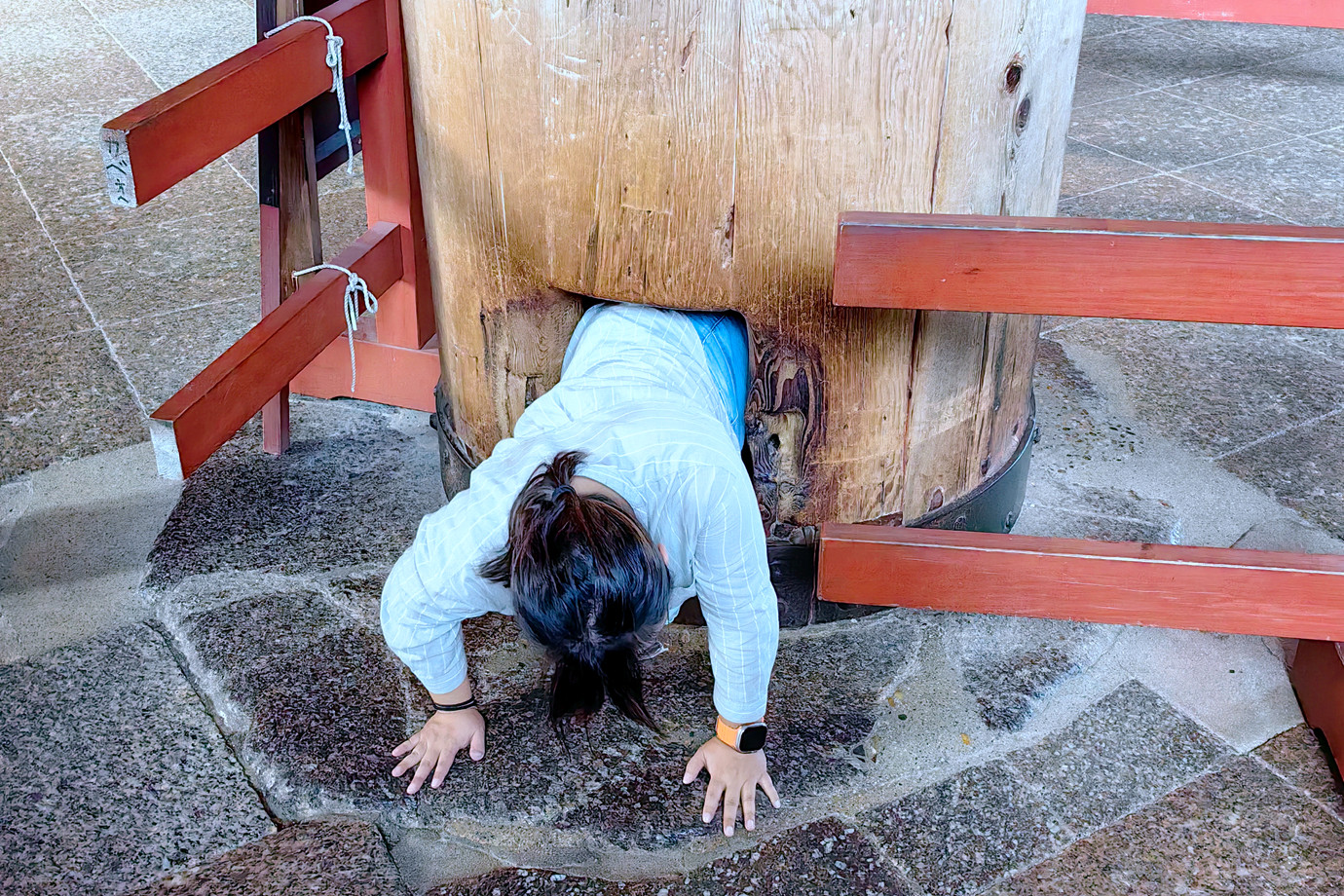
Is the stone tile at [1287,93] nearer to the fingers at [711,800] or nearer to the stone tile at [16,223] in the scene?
the fingers at [711,800]

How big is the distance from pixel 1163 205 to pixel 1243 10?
1477mm

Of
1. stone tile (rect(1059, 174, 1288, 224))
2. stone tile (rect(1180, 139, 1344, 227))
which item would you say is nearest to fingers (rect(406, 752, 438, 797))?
stone tile (rect(1059, 174, 1288, 224))

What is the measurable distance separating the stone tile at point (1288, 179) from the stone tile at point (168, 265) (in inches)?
125

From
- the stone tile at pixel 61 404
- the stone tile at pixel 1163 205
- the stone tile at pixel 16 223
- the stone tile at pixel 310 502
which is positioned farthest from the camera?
the stone tile at pixel 1163 205

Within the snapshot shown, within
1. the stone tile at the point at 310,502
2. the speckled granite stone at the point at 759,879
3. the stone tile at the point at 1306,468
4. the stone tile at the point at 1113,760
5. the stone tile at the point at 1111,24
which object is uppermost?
the stone tile at the point at 1111,24

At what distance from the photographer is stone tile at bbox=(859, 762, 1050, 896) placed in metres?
1.78

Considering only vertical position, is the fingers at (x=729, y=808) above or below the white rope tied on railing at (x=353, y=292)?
below

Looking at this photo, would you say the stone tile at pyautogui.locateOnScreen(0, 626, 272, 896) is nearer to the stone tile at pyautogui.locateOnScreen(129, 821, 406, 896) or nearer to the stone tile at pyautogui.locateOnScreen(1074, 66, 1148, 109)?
the stone tile at pyautogui.locateOnScreen(129, 821, 406, 896)

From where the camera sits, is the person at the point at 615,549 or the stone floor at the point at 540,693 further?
the stone floor at the point at 540,693

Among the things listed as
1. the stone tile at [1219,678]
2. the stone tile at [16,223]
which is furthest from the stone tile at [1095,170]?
the stone tile at [16,223]

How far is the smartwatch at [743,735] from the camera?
187 centimetres

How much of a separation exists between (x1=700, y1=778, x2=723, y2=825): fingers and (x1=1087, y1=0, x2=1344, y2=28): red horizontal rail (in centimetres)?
399

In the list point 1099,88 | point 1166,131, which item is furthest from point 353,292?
point 1099,88

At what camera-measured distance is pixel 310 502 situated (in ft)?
8.50
